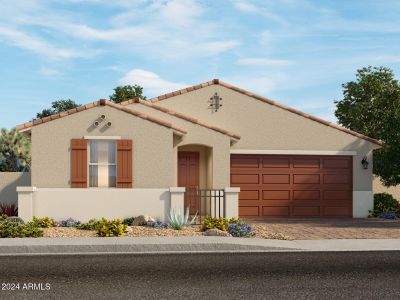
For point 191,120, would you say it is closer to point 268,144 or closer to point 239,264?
point 268,144

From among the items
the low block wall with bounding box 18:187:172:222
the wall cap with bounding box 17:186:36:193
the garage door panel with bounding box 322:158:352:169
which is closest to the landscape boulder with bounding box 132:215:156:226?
the low block wall with bounding box 18:187:172:222

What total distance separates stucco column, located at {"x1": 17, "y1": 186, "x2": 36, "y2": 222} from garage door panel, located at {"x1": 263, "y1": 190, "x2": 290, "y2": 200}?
946 centimetres

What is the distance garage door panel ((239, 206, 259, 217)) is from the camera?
80.6 ft

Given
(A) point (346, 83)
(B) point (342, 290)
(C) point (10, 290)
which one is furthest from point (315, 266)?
(A) point (346, 83)

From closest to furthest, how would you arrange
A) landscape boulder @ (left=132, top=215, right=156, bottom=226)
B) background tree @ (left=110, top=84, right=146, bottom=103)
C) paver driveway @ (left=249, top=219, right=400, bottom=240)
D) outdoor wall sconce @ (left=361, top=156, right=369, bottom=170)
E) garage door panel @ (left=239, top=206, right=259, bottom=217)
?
paver driveway @ (left=249, top=219, right=400, bottom=240)
landscape boulder @ (left=132, top=215, right=156, bottom=226)
garage door panel @ (left=239, top=206, right=259, bottom=217)
outdoor wall sconce @ (left=361, top=156, right=369, bottom=170)
background tree @ (left=110, top=84, right=146, bottom=103)

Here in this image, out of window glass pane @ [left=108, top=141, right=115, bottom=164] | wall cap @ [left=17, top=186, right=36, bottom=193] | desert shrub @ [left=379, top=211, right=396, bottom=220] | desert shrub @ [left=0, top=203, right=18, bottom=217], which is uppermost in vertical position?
window glass pane @ [left=108, top=141, right=115, bottom=164]

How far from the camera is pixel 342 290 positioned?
30.0 feet

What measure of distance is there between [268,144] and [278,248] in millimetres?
10823

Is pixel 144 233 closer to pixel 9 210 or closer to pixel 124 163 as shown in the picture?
pixel 124 163

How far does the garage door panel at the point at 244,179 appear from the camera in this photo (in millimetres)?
24461

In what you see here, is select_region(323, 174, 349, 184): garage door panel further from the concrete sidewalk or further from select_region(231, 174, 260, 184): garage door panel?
the concrete sidewalk

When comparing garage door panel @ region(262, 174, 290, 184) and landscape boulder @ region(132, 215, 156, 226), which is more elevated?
garage door panel @ region(262, 174, 290, 184)

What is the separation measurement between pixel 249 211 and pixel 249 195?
2.09 ft

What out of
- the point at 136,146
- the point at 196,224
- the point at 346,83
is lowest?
the point at 196,224
